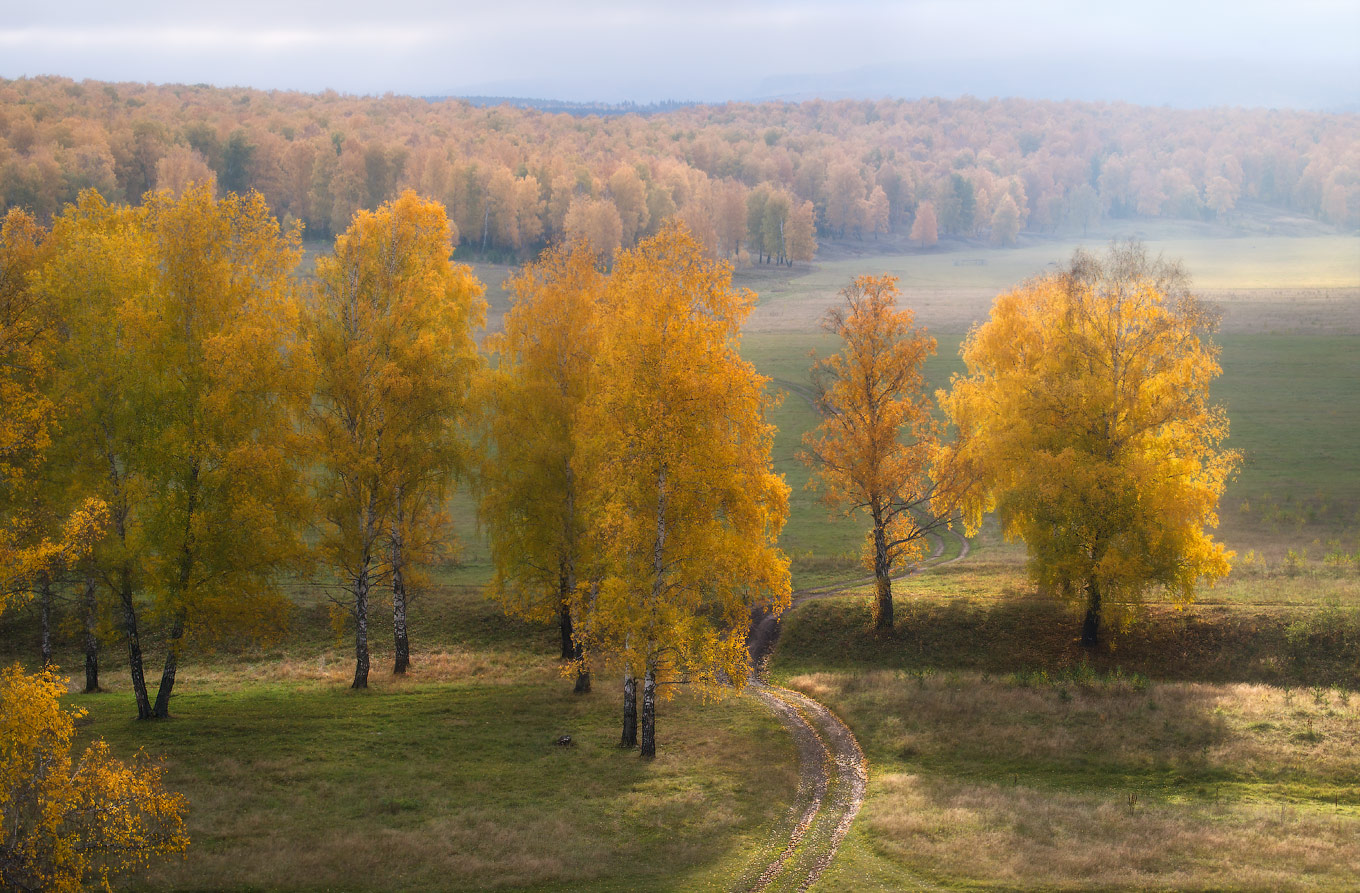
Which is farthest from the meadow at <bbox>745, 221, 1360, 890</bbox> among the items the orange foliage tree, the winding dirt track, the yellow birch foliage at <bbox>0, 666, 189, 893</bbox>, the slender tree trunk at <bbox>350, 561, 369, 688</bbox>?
the slender tree trunk at <bbox>350, 561, 369, 688</bbox>

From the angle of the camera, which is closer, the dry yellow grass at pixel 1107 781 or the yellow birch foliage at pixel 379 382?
the dry yellow grass at pixel 1107 781

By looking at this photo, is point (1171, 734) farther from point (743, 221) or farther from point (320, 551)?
point (743, 221)

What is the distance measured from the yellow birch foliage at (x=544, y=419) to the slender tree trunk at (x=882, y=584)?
41.5ft

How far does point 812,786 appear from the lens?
24.7m

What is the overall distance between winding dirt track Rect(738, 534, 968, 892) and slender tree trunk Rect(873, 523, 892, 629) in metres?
5.03

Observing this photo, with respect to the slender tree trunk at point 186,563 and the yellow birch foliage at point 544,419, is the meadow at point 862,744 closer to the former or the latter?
the slender tree trunk at point 186,563

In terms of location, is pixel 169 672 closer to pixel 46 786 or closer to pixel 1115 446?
pixel 46 786

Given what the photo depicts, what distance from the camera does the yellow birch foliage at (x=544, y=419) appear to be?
32188mm

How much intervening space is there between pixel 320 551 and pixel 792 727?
1601cm

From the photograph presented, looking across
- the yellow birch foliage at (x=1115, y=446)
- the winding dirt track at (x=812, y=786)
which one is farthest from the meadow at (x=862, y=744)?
the yellow birch foliage at (x=1115, y=446)

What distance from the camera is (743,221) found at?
151625mm

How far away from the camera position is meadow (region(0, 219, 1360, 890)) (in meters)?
19.3

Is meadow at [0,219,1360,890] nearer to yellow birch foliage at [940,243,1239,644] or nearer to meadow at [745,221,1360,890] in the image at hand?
meadow at [745,221,1360,890]

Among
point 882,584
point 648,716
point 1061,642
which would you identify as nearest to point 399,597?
point 648,716
